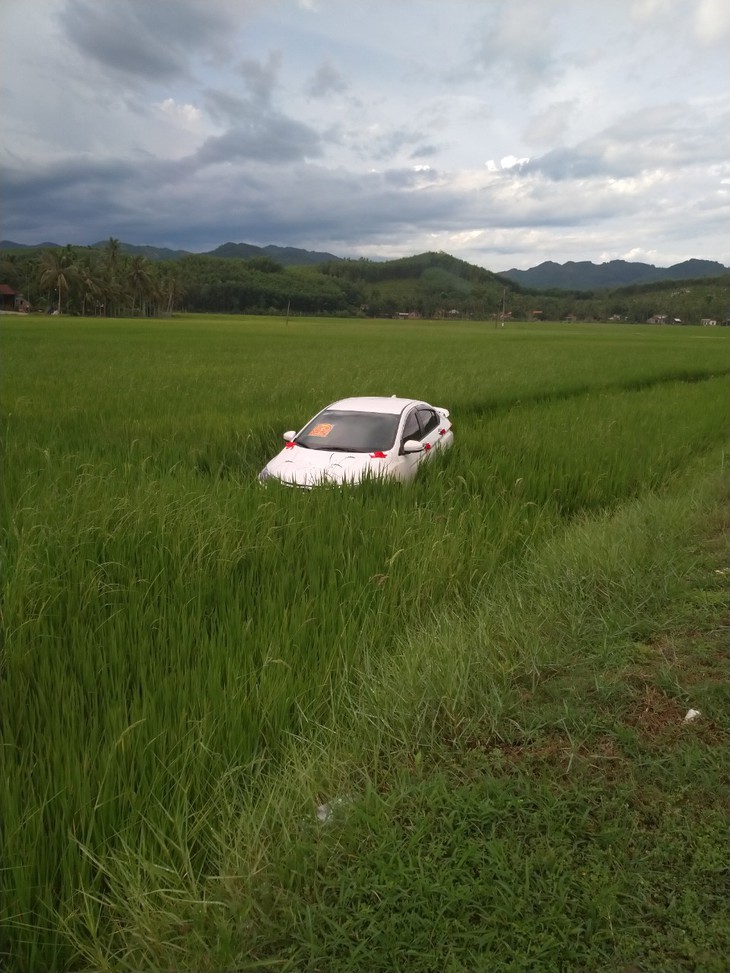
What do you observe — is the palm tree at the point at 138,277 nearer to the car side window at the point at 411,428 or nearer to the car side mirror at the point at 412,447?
the car side window at the point at 411,428

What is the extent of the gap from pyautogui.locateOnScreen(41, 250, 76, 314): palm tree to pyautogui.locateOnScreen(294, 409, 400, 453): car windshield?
78.4 meters

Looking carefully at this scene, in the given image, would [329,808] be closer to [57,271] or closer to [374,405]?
[374,405]

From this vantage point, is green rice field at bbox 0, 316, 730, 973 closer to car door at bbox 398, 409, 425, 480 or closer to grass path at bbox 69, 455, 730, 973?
grass path at bbox 69, 455, 730, 973

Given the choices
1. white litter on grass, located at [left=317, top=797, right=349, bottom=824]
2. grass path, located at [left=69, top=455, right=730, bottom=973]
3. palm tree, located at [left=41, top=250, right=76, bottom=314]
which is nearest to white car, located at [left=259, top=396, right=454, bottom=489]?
grass path, located at [left=69, top=455, right=730, bottom=973]

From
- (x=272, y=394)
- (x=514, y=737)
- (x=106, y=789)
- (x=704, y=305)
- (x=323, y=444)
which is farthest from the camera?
(x=704, y=305)

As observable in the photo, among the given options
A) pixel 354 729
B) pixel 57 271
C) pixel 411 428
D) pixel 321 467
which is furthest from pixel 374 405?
pixel 57 271

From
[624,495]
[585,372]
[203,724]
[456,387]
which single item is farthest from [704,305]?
[203,724]

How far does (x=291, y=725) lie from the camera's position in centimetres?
345

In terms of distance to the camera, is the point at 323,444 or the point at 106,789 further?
the point at 323,444

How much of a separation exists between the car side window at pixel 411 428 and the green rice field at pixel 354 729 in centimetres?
119

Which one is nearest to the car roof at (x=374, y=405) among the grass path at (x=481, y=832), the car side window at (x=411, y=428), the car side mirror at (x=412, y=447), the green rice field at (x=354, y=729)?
the car side window at (x=411, y=428)

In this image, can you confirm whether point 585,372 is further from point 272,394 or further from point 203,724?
point 203,724

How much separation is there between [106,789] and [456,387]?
14789 millimetres

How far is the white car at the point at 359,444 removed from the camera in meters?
7.43
